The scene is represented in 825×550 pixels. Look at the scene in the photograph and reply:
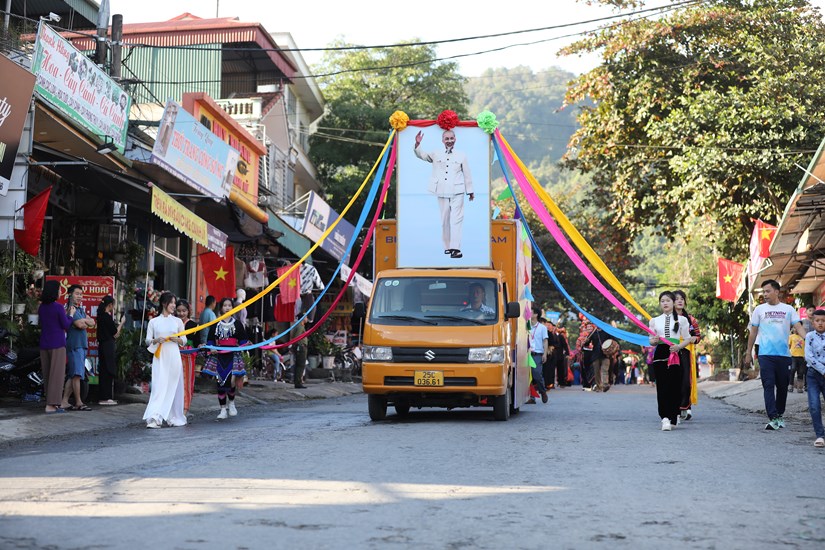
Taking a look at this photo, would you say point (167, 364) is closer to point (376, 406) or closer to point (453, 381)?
point (376, 406)

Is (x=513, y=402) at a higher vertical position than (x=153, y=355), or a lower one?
lower

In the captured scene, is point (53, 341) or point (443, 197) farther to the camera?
point (443, 197)

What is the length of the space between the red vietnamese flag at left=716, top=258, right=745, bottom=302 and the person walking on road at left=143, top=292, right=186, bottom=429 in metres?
21.9

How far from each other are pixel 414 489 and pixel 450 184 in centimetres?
863

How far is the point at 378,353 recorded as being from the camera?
14.7 meters

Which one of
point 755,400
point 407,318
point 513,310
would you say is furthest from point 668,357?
point 755,400

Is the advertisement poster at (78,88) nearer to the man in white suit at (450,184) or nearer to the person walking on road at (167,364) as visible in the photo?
the person walking on road at (167,364)

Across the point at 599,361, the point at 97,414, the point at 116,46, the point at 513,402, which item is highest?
the point at 116,46

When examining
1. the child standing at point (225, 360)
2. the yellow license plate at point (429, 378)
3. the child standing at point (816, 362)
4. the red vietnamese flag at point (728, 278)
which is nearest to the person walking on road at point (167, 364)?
the child standing at point (225, 360)

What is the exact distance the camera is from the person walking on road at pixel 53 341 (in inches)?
587

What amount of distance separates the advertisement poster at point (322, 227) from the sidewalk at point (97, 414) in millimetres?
7854

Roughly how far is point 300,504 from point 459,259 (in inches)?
354

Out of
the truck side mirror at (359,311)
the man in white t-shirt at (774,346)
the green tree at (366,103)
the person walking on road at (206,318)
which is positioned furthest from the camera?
the green tree at (366,103)

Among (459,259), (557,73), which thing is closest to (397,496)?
(459,259)
